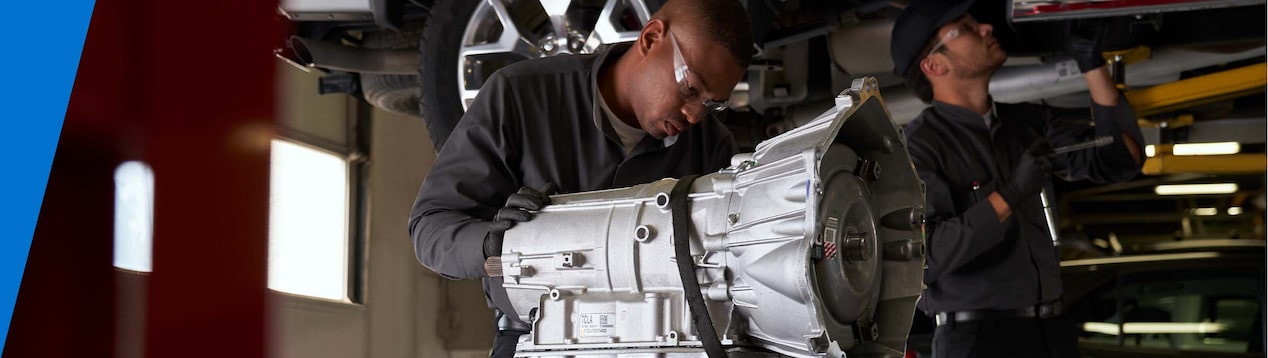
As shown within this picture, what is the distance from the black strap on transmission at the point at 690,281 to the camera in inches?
61.2

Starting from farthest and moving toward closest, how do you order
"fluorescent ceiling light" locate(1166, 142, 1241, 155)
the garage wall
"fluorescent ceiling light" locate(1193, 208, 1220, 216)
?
1. "fluorescent ceiling light" locate(1193, 208, 1220, 216)
2. "fluorescent ceiling light" locate(1166, 142, 1241, 155)
3. the garage wall

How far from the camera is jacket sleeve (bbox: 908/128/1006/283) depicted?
8.70 ft

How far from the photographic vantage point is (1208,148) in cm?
422

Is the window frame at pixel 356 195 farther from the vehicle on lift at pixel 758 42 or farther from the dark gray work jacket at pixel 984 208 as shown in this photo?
the dark gray work jacket at pixel 984 208

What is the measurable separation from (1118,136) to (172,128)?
7.16 ft

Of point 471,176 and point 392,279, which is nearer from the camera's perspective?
point 471,176

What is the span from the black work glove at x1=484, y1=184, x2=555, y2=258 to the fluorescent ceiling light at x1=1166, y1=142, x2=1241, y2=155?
2.91 meters

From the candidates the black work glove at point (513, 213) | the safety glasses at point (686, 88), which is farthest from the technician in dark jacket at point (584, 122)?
the black work glove at point (513, 213)

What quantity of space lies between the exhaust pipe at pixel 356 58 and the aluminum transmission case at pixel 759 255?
6.32 ft

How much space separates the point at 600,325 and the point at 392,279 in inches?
97.2

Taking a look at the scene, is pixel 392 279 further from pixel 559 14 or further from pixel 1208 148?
pixel 1208 148

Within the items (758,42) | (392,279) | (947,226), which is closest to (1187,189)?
(758,42)

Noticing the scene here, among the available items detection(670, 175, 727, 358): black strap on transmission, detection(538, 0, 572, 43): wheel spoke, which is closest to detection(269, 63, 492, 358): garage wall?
detection(538, 0, 572, 43): wheel spoke

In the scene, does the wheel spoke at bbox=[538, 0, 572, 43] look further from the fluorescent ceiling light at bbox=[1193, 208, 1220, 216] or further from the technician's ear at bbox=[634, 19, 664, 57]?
the fluorescent ceiling light at bbox=[1193, 208, 1220, 216]
